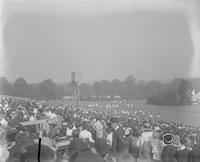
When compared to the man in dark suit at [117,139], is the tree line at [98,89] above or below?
above

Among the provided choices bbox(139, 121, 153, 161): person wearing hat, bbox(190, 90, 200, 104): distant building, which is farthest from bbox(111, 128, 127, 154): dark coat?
bbox(190, 90, 200, 104): distant building

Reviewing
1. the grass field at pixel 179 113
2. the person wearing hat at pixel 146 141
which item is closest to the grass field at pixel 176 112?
the grass field at pixel 179 113

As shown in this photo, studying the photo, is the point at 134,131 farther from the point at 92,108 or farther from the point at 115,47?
the point at 115,47

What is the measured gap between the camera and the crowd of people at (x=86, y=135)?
1874 mm

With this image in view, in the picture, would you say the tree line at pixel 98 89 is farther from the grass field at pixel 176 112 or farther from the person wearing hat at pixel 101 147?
the person wearing hat at pixel 101 147

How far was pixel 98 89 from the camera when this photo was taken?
1.88 meters

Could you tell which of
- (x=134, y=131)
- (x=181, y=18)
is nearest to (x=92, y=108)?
(x=134, y=131)

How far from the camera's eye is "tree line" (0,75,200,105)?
187cm

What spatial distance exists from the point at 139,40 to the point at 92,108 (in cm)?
52

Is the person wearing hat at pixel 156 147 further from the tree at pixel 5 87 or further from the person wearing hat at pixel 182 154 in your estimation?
the tree at pixel 5 87

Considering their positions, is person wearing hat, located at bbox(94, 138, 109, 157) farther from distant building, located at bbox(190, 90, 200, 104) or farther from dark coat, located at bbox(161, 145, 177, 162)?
Answer: distant building, located at bbox(190, 90, 200, 104)

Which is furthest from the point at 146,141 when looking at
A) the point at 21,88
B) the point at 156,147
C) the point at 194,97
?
the point at 21,88

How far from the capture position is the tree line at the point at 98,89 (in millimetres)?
1873

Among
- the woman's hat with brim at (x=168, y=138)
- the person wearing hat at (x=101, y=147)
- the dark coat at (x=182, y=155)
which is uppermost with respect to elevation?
the woman's hat with brim at (x=168, y=138)
